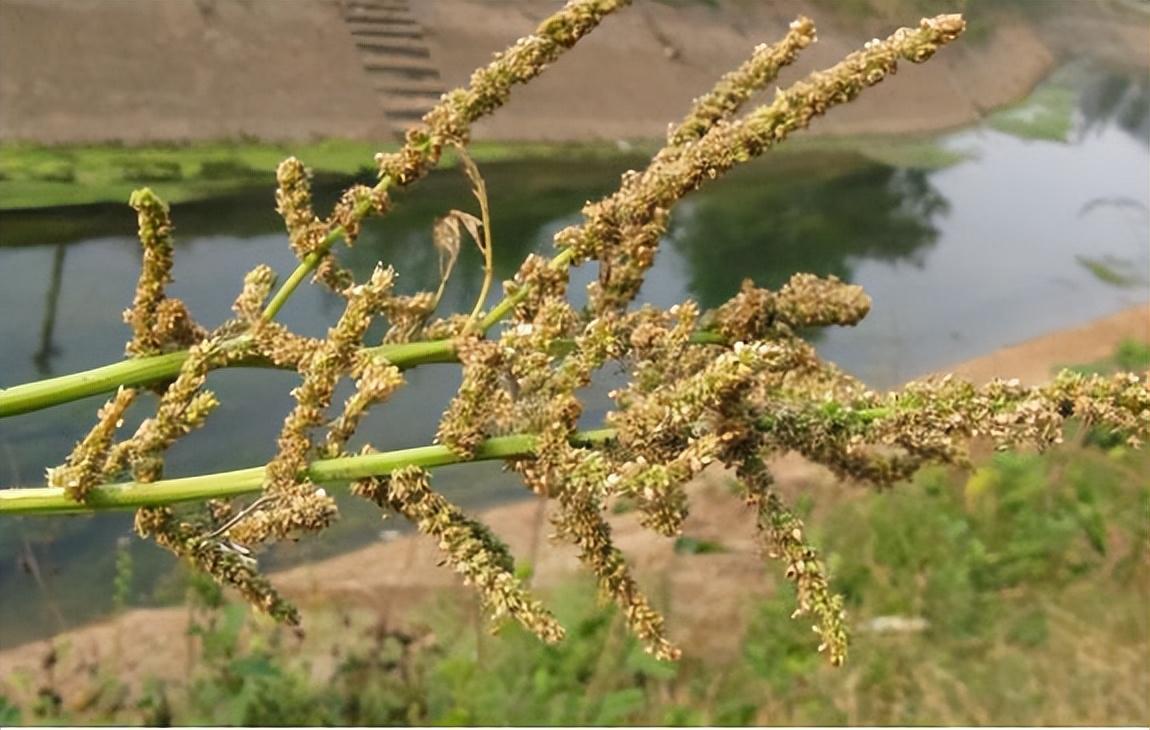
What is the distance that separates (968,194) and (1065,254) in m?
0.45

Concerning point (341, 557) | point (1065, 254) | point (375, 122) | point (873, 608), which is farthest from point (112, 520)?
point (1065, 254)

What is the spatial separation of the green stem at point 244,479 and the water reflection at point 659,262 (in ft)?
0.17

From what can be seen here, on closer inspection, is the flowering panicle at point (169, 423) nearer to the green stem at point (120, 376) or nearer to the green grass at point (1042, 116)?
the green stem at point (120, 376)

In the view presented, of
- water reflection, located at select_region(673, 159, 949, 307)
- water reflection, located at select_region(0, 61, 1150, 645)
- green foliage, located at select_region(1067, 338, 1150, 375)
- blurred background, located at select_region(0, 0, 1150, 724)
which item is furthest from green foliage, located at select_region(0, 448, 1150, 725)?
water reflection, located at select_region(673, 159, 949, 307)

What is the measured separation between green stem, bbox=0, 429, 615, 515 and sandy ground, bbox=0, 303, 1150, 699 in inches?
37.8

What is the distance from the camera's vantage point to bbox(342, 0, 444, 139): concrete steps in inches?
60.7

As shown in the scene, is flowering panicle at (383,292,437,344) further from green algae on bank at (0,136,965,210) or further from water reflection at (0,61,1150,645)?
green algae on bank at (0,136,965,210)

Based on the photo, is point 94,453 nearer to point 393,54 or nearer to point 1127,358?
point 393,54

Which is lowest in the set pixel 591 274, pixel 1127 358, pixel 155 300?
pixel 1127 358

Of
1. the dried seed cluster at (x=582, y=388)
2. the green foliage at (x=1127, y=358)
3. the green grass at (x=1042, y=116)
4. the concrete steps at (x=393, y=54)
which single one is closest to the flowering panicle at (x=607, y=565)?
the dried seed cluster at (x=582, y=388)

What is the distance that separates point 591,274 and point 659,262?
0.39 meters

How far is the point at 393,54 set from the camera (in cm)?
158

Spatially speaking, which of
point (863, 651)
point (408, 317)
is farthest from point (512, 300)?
point (863, 651)

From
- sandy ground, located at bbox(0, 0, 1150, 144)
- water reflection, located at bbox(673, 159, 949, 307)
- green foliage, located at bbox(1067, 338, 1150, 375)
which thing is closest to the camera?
sandy ground, located at bbox(0, 0, 1150, 144)
